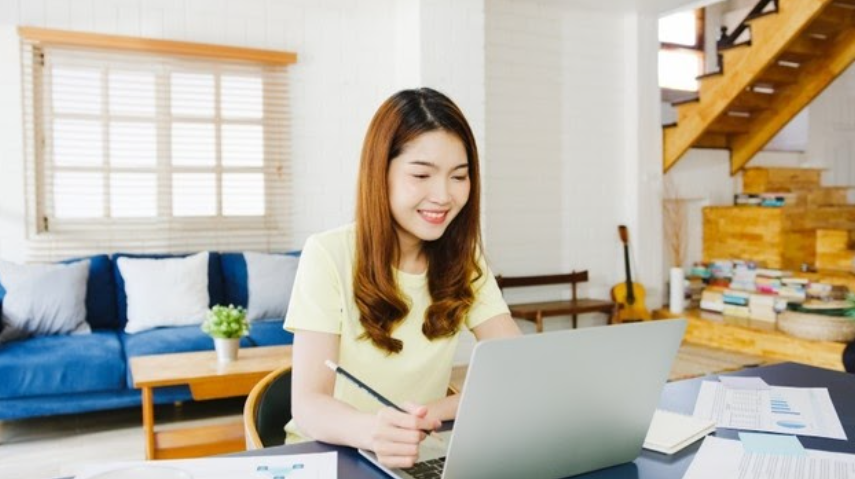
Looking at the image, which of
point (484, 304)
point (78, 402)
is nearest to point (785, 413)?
point (484, 304)

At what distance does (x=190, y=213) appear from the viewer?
4637mm

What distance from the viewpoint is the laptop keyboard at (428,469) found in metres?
0.98

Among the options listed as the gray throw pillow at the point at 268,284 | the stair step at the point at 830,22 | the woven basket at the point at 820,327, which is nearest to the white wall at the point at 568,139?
the stair step at the point at 830,22

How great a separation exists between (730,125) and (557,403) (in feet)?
19.4

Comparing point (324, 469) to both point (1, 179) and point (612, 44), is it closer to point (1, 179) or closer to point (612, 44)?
point (1, 179)

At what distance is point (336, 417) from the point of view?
1140 mm

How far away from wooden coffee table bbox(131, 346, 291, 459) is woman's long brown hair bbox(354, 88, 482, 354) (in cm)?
170

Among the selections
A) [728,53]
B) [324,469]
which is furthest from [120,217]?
[728,53]

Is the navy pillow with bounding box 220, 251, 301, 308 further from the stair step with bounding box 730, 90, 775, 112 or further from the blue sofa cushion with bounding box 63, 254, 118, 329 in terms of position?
the stair step with bounding box 730, 90, 775, 112

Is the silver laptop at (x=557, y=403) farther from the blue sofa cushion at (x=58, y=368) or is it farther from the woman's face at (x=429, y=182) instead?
the blue sofa cushion at (x=58, y=368)

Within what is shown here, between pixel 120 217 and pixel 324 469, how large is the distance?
3894 mm

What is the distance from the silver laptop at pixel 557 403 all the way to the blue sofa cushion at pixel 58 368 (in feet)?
9.56

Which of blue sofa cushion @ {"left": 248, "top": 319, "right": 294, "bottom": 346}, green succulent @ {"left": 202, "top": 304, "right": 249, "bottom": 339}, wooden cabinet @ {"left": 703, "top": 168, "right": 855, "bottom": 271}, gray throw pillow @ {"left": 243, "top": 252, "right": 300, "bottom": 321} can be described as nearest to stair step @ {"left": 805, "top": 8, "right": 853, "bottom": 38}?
wooden cabinet @ {"left": 703, "top": 168, "right": 855, "bottom": 271}

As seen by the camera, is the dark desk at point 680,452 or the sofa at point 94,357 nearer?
the dark desk at point 680,452
